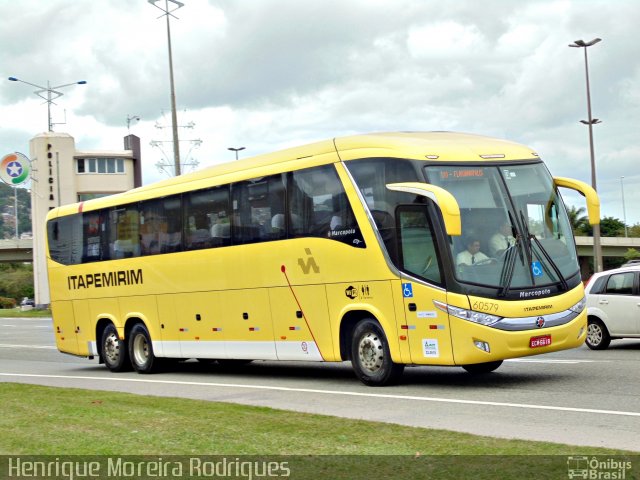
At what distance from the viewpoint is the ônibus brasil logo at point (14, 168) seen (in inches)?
3142

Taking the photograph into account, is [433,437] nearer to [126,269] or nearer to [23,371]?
[126,269]

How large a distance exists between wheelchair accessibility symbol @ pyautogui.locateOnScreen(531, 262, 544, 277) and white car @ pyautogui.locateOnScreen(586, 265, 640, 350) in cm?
636

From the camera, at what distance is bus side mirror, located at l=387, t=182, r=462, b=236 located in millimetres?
13055

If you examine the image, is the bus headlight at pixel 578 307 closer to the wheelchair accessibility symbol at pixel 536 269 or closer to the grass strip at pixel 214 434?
the wheelchair accessibility symbol at pixel 536 269

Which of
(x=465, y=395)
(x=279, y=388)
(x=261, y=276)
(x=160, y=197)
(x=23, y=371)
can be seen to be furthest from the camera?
(x=23, y=371)

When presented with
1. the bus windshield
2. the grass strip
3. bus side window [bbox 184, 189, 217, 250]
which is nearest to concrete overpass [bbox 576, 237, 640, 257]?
bus side window [bbox 184, 189, 217, 250]

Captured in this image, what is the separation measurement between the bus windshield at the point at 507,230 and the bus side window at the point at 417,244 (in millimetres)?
333

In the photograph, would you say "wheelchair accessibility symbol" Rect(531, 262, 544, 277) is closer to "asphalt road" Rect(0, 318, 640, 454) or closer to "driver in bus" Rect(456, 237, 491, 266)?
"driver in bus" Rect(456, 237, 491, 266)

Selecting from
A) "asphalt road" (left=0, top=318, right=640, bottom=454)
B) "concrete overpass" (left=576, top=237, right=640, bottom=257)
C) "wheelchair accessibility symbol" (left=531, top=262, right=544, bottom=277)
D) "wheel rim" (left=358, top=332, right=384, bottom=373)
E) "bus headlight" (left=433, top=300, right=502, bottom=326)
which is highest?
"concrete overpass" (left=576, top=237, right=640, bottom=257)

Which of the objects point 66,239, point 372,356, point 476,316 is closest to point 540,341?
point 476,316

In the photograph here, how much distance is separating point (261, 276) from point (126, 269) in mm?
4947

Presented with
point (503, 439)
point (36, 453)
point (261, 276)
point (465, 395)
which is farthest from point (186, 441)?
point (261, 276)

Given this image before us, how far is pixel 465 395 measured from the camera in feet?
44.5

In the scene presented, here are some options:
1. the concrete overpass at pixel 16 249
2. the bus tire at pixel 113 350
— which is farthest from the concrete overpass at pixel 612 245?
the bus tire at pixel 113 350
